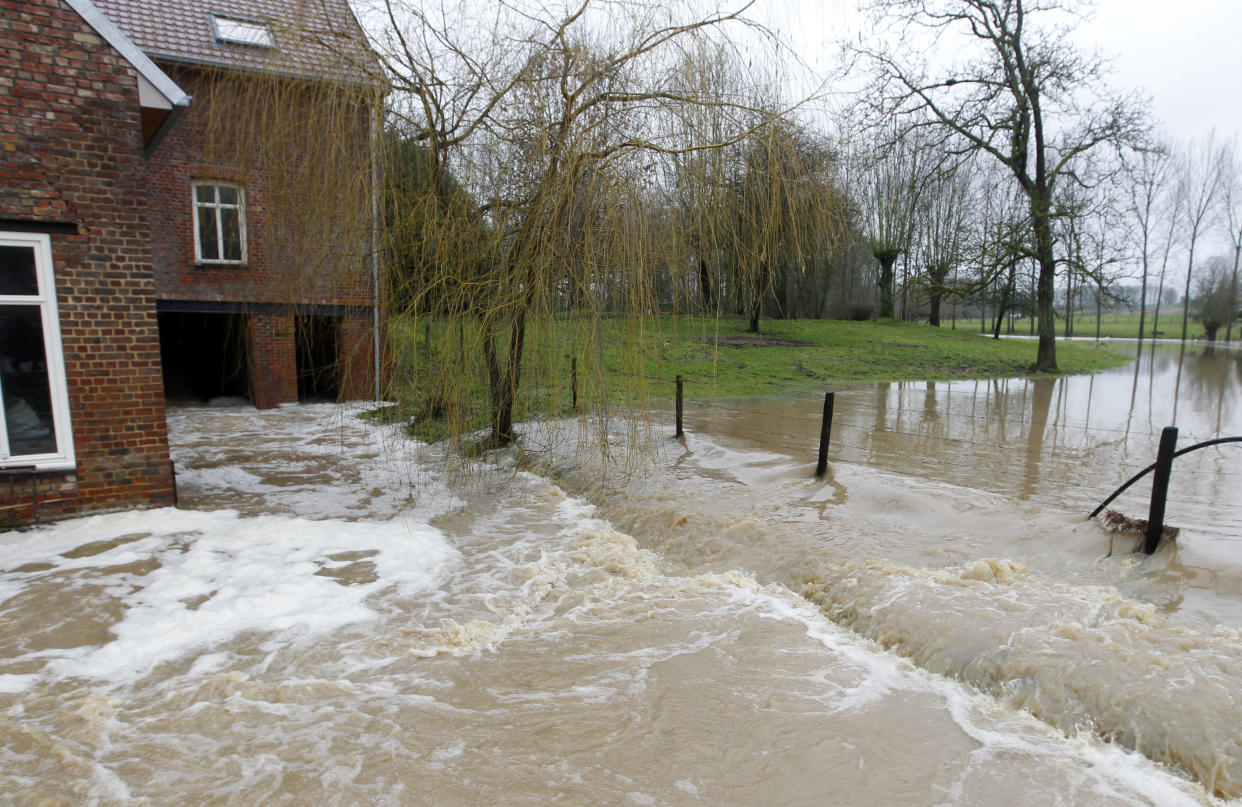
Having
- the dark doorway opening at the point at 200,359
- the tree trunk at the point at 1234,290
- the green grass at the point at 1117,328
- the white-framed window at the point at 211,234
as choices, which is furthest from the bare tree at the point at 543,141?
the tree trunk at the point at 1234,290

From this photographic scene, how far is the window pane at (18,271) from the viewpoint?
6457mm

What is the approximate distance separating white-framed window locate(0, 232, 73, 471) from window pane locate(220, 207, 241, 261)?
8.40 meters

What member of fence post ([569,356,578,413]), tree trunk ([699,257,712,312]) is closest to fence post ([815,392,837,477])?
tree trunk ([699,257,712,312])

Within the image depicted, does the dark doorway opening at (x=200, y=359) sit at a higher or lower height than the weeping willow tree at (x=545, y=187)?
lower

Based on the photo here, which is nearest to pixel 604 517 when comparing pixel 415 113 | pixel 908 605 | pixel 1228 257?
pixel 908 605

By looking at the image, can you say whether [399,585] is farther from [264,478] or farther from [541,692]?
[264,478]

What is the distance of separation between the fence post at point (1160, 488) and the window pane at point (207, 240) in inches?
600

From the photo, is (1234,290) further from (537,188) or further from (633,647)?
(633,647)

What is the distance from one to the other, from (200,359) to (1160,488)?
20.5 metres

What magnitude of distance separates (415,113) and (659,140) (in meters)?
2.78

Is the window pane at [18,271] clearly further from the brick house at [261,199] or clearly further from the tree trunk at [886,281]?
the tree trunk at [886,281]

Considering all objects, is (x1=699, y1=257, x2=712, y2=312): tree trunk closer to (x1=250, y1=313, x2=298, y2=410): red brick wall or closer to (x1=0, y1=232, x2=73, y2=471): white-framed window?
(x1=0, y1=232, x2=73, y2=471): white-framed window

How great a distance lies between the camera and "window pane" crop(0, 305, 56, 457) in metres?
6.52

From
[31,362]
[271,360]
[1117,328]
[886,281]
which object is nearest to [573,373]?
[31,362]
